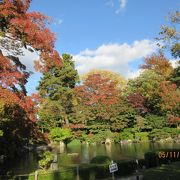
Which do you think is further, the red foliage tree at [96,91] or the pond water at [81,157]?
the red foliage tree at [96,91]

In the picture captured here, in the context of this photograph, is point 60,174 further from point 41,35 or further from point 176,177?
point 41,35

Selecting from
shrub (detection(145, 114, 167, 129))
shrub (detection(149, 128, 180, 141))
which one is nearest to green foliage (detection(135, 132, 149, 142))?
shrub (detection(149, 128, 180, 141))

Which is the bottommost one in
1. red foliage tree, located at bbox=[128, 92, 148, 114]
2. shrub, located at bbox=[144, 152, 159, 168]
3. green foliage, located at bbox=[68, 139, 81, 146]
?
shrub, located at bbox=[144, 152, 159, 168]

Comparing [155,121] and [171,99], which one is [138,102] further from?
[171,99]

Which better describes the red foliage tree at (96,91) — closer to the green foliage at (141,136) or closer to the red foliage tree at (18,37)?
the green foliage at (141,136)

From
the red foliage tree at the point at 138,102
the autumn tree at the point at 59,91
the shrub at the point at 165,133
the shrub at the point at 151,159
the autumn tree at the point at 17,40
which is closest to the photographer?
the autumn tree at the point at 17,40

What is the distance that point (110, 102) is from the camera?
45438 millimetres

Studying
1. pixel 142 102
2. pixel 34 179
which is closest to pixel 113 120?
pixel 142 102

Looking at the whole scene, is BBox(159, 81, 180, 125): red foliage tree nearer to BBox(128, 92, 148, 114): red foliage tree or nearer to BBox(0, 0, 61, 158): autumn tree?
BBox(128, 92, 148, 114): red foliage tree

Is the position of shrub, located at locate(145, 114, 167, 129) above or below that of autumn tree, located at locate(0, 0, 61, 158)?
above

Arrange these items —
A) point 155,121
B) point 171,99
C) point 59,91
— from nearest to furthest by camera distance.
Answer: point 171,99
point 155,121
point 59,91

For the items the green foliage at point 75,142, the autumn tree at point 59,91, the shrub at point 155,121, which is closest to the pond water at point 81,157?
the shrub at point 155,121

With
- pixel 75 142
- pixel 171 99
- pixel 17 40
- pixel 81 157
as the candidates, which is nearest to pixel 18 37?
pixel 17 40

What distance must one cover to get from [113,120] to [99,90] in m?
4.86
